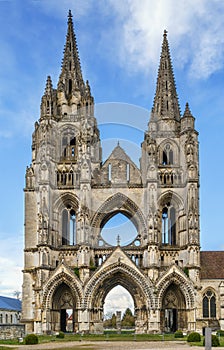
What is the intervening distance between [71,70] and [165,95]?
40.3ft

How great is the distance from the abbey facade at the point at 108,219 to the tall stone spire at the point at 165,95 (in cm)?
12

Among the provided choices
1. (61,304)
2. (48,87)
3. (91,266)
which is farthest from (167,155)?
(61,304)

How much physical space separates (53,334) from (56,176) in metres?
17.6

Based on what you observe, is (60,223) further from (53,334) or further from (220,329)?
(220,329)

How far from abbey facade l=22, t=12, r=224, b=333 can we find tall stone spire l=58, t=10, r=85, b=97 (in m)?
0.28

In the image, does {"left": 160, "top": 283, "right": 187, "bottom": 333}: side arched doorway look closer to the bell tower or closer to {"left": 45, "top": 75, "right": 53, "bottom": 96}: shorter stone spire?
the bell tower

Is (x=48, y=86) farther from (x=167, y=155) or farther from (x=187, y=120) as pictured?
(x=187, y=120)

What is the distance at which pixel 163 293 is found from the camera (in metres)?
61.1

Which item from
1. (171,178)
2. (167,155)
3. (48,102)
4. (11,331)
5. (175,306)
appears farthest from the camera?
(48,102)

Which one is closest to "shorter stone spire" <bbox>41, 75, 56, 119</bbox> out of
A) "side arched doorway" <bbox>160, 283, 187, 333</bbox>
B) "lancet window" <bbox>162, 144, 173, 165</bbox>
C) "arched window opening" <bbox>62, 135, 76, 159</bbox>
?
"arched window opening" <bbox>62, 135, 76, 159</bbox>

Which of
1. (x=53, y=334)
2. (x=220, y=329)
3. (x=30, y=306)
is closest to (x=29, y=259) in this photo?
(x=30, y=306)

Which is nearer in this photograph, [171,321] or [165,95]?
[171,321]

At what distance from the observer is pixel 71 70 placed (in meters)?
73.2

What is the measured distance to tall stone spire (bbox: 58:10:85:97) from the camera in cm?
7219
